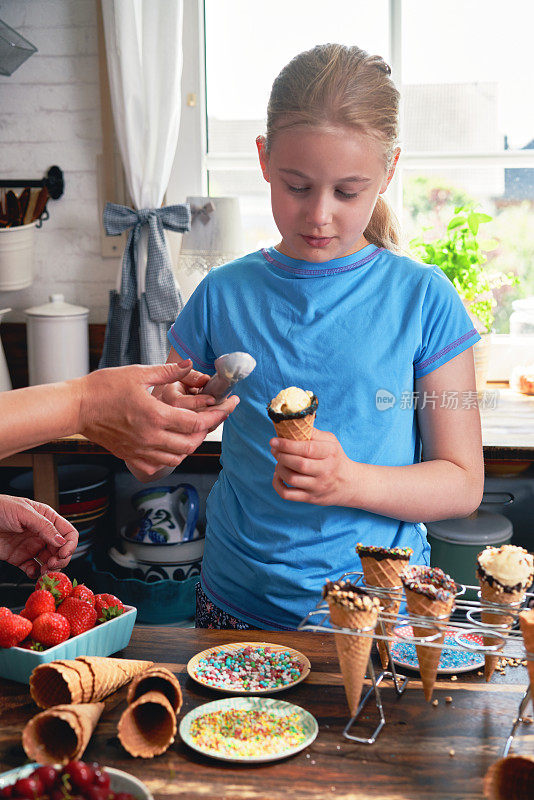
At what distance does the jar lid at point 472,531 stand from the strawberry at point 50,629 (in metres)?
1.55

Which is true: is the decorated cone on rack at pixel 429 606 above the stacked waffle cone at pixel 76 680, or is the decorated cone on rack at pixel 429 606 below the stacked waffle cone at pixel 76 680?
A: above

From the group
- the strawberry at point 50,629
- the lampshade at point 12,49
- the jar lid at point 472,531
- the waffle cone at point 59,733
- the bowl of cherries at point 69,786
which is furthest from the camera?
the lampshade at point 12,49

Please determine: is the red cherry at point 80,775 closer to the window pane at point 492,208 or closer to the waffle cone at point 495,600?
the waffle cone at point 495,600

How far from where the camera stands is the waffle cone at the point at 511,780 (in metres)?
0.85

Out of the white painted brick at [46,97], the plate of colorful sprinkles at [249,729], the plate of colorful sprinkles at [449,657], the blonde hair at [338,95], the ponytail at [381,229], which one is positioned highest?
the white painted brick at [46,97]

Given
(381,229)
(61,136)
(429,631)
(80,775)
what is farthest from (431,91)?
(80,775)

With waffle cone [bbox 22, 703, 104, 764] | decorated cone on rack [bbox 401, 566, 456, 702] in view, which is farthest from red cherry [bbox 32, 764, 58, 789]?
decorated cone on rack [bbox 401, 566, 456, 702]

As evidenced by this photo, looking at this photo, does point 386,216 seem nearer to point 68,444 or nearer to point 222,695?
point 222,695

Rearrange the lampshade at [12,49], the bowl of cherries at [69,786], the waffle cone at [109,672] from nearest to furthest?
the bowl of cherries at [69,786], the waffle cone at [109,672], the lampshade at [12,49]

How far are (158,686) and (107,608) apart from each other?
0.77 feet

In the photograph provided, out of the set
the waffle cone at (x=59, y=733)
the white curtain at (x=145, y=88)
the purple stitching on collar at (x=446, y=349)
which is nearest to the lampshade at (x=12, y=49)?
the white curtain at (x=145, y=88)

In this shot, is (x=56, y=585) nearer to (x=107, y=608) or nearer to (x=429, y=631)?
(x=107, y=608)

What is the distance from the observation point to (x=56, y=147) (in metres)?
3.25

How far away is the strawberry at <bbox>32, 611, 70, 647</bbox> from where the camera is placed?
3.87 ft
